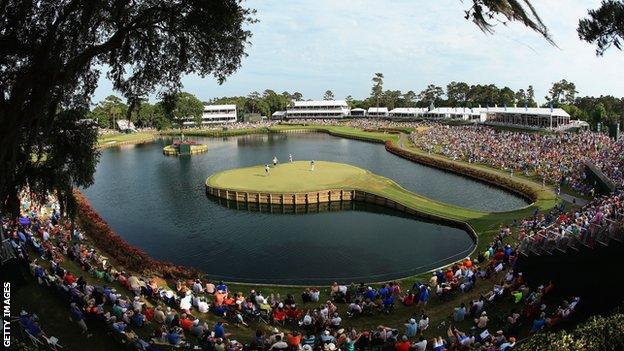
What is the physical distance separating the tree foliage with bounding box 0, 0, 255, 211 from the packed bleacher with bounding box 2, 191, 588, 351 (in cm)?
558

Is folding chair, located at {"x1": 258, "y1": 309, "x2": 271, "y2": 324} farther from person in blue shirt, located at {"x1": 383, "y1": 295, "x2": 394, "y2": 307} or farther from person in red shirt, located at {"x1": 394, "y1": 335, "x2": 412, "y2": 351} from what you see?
person in red shirt, located at {"x1": 394, "y1": 335, "x2": 412, "y2": 351}

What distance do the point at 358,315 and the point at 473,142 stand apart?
7278 centimetres

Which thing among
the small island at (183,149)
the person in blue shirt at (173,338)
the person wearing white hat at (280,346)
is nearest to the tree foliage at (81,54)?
the person in blue shirt at (173,338)

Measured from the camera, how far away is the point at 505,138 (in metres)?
89.1

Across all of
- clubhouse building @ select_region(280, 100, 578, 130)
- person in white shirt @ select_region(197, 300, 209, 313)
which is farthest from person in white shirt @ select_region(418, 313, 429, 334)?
clubhouse building @ select_region(280, 100, 578, 130)

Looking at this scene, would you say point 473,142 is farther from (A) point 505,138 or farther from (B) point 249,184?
(B) point 249,184

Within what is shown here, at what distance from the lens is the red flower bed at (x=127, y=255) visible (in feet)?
93.8

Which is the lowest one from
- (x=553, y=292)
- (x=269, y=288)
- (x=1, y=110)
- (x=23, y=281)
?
(x=269, y=288)

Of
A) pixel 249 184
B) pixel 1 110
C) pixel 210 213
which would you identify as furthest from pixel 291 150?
pixel 1 110

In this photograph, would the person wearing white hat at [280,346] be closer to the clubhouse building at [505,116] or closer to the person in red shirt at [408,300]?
the person in red shirt at [408,300]

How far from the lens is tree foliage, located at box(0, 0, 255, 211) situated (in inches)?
452

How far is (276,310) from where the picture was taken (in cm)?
2225

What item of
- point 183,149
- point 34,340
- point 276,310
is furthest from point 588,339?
point 183,149

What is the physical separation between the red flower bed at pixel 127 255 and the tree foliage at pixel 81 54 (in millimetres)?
11348
